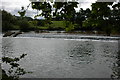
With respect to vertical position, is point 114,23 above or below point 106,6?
below

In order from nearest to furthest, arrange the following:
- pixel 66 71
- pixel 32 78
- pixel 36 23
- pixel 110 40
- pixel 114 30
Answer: pixel 114 30 < pixel 36 23 < pixel 32 78 < pixel 66 71 < pixel 110 40

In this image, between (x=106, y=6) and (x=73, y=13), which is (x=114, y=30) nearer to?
(x=106, y=6)

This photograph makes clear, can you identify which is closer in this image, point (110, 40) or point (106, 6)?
point (106, 6)

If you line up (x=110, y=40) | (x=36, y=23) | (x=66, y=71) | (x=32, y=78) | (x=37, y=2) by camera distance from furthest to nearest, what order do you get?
(x=110, y=40) < (x=66, y=71) < (x=32, y=78) < (x=36, y=23) < (x=37, y=2)

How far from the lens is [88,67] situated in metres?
20.0

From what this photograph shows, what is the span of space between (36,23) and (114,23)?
95cm

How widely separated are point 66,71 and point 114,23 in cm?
1609

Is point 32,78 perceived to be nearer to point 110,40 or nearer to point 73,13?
point 73,13

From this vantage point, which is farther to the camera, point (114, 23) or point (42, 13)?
point (42, 13)

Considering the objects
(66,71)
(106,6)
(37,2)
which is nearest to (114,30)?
(106,6)

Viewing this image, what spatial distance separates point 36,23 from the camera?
2688mm

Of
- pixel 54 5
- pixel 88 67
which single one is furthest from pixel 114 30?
pixel 88 67

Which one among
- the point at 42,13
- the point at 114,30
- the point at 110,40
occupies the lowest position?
the point at 110,40

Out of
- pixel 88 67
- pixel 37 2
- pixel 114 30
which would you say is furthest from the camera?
pixel 88 67
